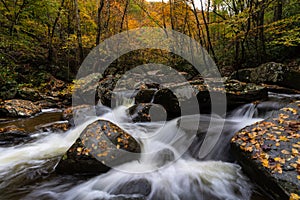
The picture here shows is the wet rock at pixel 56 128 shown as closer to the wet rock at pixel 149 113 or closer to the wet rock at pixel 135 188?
the wet rock at pixel 149 113

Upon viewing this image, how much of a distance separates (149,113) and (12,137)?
3.96 metres

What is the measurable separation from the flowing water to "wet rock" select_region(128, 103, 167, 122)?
989 millimetres

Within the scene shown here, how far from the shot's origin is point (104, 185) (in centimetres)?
332

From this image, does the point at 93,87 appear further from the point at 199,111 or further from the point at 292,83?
the point at 292,83

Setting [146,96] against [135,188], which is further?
[146,96]

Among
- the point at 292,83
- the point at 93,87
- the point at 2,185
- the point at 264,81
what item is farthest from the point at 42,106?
the point at 292,83

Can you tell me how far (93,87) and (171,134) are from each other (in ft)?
19.2

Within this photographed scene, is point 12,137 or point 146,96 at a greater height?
point 146,96

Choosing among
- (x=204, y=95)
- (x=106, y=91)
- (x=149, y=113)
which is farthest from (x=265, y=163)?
(x=106, y=91)

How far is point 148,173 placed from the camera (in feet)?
11.9

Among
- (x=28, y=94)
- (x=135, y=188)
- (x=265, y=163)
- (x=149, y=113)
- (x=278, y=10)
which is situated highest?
(x=278, y=10)

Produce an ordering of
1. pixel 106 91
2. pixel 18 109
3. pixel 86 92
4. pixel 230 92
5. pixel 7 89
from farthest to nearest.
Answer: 1. pixel 86 92
2. pixel 106 91
3. pixel 7 89
4. pixel 18 109
5. pixel 230 92

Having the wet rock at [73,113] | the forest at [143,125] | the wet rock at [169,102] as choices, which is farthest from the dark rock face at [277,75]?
the wet rock at [73,113]

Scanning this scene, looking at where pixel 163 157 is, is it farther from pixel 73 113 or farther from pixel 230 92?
A: pixel 73 113
